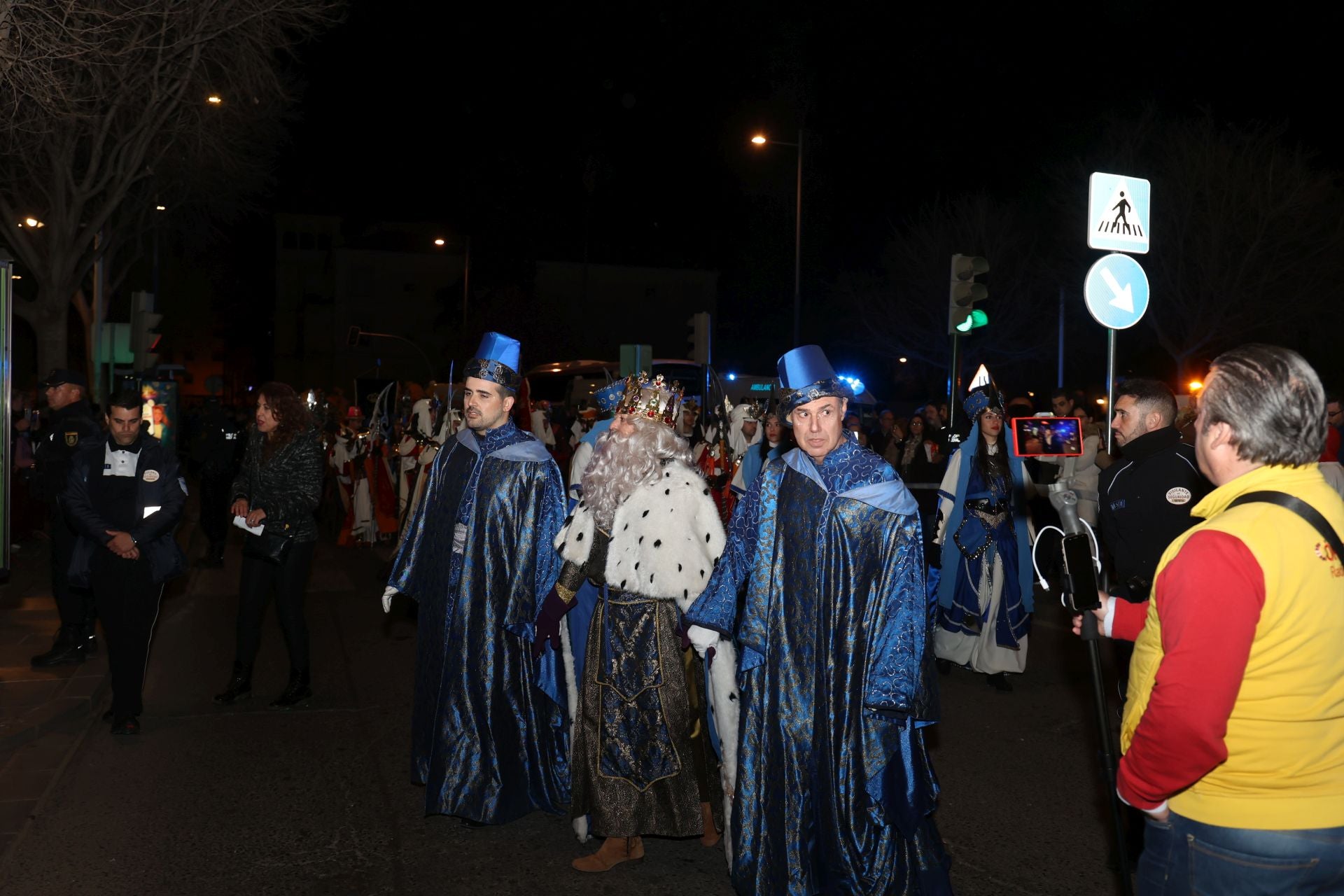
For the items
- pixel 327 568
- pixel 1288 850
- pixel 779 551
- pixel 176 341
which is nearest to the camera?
pixel 1288 850

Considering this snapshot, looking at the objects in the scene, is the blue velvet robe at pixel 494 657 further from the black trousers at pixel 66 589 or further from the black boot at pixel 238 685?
the black trousers at pixel 66 589

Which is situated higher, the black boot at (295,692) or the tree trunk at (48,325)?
the tree trunk at (48,325)

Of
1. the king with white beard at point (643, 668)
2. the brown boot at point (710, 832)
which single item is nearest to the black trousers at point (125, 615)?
the king with white beard at point (643, 668)

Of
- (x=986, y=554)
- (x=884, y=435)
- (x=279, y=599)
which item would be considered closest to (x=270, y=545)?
(x=279, y=599)

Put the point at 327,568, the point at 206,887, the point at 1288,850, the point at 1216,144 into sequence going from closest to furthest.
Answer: the point at 1288,850, the point at 206,887, the point at 327,568, the point at 1216,144

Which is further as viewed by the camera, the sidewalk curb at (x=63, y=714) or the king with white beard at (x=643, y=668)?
the sidewalk curb at (x=63, y=714)

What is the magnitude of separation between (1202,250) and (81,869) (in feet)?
105

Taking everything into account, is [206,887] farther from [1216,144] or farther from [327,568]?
[1216,144]

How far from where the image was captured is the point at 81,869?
448 centimetres

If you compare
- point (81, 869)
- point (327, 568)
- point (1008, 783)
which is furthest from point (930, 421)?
point (81, 869)

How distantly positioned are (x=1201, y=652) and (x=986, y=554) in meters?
5.81

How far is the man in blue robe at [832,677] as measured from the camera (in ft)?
12.3

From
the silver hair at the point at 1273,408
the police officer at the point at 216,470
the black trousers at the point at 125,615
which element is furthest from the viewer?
the police officer at the point at 216,470

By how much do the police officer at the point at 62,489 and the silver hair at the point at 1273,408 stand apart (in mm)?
7140
